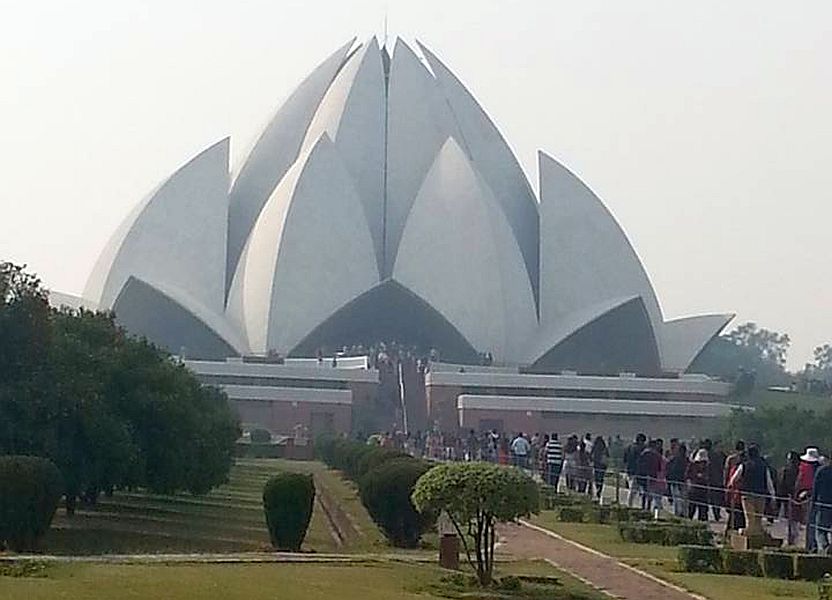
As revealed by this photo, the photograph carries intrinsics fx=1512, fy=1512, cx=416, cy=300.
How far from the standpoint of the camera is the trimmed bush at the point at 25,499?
10602 mm

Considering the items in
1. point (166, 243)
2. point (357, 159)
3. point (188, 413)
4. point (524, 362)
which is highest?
point (357, 159)

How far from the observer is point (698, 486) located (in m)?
13.5

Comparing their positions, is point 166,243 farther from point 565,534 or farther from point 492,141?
point 565,534

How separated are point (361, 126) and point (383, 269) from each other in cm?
545

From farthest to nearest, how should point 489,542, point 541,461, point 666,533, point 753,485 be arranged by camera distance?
point 541,461 → point 666,533 → point 753,485 → point 489,542

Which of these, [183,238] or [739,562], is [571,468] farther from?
[183,238]

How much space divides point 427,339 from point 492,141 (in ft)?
26.5

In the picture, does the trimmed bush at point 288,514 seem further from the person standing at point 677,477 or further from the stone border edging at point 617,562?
the person standing at point 677,477

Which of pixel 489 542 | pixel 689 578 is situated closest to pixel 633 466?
pixel 689 578

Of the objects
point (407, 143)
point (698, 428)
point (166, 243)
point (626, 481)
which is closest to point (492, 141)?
point (407, 143)

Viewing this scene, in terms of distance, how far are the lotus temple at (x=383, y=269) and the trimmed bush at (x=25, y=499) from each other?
98.5ft

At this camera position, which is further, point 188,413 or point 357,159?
point 357,159

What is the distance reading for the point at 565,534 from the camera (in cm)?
1333

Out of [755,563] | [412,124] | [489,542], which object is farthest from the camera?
[412,124]
